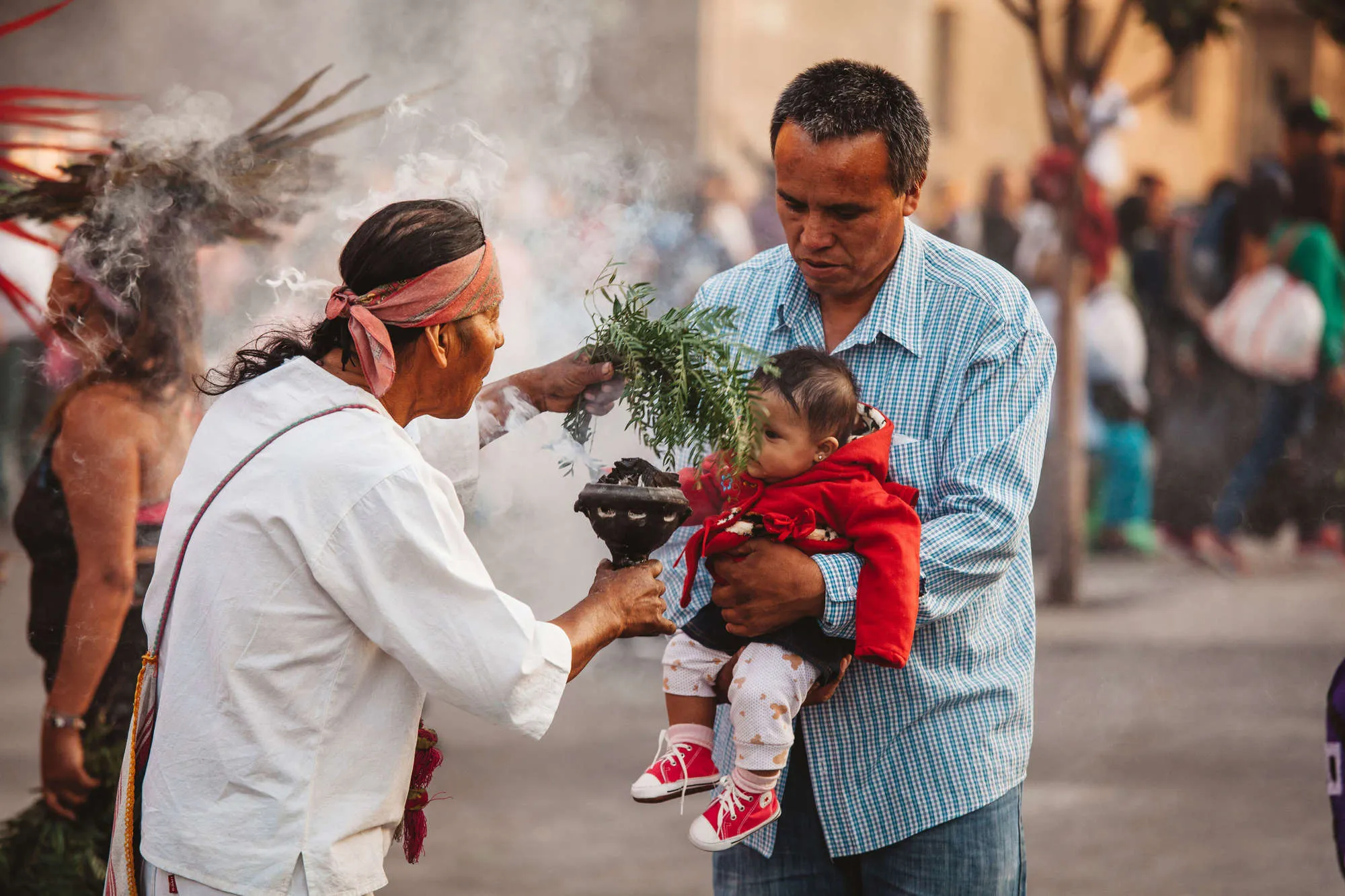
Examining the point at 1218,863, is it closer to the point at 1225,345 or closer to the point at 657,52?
the point at 1225,345

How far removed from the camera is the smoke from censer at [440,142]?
4078 mm

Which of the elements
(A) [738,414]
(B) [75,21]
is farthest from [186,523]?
(B) [75,21]

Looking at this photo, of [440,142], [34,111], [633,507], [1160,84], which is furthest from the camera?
[1160,84]

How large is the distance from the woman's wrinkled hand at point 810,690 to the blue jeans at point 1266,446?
24.2ft

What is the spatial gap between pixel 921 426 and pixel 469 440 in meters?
0.91

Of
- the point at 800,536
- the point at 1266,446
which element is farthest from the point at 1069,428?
the point at 800,536

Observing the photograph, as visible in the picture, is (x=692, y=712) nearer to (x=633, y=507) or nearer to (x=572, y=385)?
(x=633, y=507)

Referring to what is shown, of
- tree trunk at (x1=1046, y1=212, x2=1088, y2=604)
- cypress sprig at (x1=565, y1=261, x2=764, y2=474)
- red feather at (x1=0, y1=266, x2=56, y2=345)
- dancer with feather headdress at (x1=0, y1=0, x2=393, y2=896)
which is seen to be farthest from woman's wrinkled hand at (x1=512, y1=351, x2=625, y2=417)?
tree trunk at (x1=1046, y1=212, x2=1088, y2=604)

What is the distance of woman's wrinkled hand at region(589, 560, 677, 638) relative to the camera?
2324mm

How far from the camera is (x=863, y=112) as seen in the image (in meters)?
2.38

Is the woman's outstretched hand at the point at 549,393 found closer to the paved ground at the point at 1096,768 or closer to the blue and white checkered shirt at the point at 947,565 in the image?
the blue and white checkered shirt at the point at 947,565

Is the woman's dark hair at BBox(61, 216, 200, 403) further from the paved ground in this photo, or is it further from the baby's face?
the baby's face

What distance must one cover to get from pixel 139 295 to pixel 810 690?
2425 mm

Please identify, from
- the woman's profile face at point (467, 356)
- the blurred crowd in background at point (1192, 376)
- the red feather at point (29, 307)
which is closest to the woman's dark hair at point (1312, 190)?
the blurred crowd in background at point (1192, 376)
